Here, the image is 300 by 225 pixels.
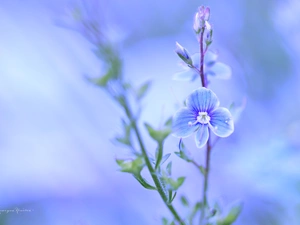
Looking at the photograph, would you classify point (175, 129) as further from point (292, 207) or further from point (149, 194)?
point (149, 194)

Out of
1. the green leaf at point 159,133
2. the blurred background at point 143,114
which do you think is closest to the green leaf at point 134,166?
the green leaf at point 159,133

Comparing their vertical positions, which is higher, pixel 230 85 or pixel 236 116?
pixel 230 85

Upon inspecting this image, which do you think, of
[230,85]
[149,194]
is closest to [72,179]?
[149,194]

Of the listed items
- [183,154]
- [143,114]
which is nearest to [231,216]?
[183,154]

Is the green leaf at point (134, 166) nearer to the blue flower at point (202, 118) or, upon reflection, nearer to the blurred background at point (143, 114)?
the blue flower at point (202, 118)

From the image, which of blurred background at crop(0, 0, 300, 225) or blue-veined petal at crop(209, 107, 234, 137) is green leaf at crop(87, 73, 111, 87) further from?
blurred background at crop(0, 0, 300, 225)

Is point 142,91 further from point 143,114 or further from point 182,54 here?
point 143,114

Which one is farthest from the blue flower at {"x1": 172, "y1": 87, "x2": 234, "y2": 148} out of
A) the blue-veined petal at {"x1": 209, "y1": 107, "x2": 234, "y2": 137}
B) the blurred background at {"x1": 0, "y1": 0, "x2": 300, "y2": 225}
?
the blurred background at {"x1": 0, "y1": 0, "x2": 300, "y2": 225}

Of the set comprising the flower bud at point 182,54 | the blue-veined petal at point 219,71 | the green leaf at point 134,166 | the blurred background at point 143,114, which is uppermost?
the blurred background at point 143,114
